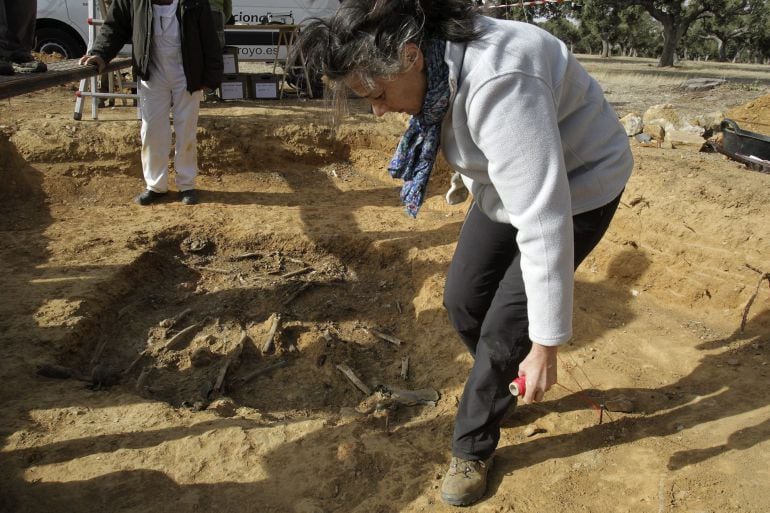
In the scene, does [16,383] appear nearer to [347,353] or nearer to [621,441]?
[347,353]

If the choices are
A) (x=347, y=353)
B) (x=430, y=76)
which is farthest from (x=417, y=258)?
(x=430, y=76)

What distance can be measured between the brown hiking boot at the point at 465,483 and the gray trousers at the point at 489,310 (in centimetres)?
4

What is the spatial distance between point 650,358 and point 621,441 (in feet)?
→ 3.30

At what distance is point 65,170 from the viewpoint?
660cm

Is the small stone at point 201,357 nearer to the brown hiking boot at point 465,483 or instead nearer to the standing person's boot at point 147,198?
the brown hiking boot at point 465,483

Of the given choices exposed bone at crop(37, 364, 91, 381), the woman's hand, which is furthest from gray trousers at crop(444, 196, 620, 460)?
exposed bone at crop(37, 364, 91, 381)

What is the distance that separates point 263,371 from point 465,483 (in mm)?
1984

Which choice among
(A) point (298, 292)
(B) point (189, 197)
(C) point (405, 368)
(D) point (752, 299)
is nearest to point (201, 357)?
(A) point (298, 292)

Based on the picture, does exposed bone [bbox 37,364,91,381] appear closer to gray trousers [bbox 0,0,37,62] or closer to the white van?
gray trousers [bbox 0,0,37,62]

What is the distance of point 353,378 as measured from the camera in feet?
13.4

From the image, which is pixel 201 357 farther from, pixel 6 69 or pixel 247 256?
pixel 6 69

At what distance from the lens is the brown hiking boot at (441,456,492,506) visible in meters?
2.67

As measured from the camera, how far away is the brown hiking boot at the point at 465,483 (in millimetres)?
2670

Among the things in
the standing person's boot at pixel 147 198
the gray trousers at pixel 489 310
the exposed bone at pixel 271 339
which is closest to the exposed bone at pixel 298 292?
the exposed bone at pixel 271 339
